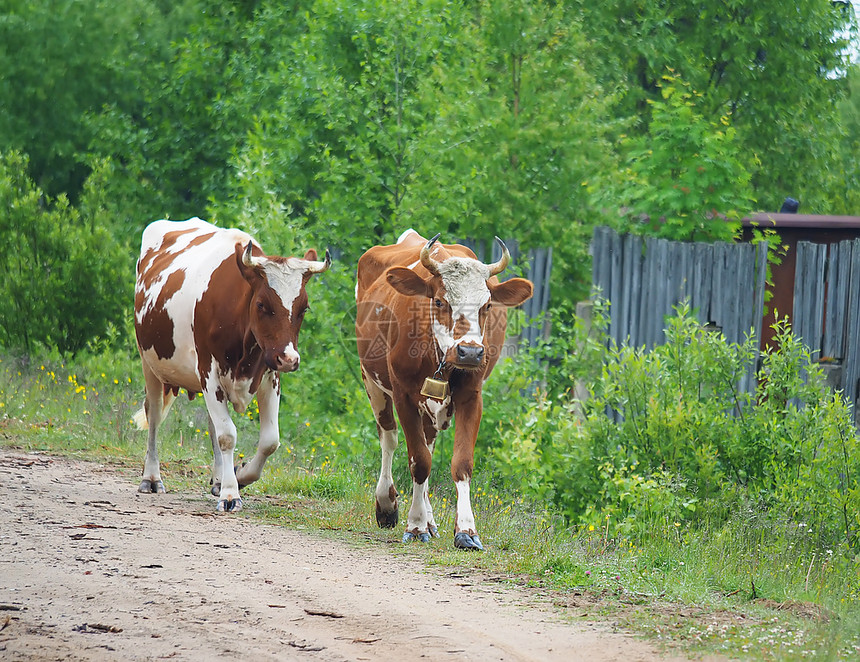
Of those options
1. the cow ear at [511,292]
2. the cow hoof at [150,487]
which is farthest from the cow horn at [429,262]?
the cow hoof at [150,487]

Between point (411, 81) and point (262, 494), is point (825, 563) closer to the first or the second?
point (262, 494)

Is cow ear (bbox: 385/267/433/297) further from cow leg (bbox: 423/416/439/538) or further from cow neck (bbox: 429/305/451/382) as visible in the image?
cow leg (bbox: 423/416/439/538)

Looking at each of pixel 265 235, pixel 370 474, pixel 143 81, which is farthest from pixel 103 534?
pixel 143 81

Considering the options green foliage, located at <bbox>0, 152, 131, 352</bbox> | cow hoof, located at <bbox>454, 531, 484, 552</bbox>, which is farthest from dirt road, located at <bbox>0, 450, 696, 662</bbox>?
green foliage, located at <bbox>0, 152, 131, 352</bbox>

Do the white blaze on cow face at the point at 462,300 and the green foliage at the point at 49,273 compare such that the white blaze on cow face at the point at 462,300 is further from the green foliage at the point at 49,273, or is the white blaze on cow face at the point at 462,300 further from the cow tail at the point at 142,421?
the green foliage at the point at 49,273

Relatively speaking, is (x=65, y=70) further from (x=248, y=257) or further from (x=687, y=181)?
(x=248, y=257)

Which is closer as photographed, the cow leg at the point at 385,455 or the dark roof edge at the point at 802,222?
the cow leg at the point at 385,455

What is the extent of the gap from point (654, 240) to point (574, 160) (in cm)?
478

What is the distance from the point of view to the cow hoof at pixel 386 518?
26.2 ft

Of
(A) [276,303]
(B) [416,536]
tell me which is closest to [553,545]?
(B) [416,536]

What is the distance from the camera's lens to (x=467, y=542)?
7.11 m

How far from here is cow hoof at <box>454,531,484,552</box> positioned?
7.11 meters

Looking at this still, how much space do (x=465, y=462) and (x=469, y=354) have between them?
29.7 inches

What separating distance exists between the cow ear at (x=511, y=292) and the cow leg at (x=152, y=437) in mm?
3357
